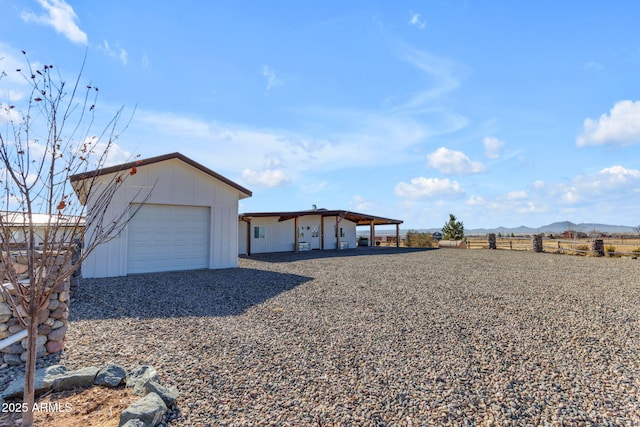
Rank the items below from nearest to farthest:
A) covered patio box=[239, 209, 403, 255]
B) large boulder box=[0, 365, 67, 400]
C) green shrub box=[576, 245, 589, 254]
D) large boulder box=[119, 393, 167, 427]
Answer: large boulder box=[119, 393, 167, 427] → large boulder box=[0, 365, 67, 400] → green shrub box=[576, 245, 589, 254] → covered patio box=[239, 209, 403, 255]

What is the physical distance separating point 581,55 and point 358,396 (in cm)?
1096

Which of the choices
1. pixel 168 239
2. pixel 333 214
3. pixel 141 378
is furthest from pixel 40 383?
pixel 333 214

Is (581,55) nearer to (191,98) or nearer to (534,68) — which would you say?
(534,68)

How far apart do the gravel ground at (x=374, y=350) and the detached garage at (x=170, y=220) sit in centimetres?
166

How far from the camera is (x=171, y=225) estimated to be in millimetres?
10328

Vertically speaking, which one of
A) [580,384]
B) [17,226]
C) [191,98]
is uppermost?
[191,98]

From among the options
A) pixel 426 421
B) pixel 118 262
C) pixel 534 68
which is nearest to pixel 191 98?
pixel 118 262

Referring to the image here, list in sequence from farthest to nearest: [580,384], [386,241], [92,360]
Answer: [386,241] < [92,360] < [580,384]

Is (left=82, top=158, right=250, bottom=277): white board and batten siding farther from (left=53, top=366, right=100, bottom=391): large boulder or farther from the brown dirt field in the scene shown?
the brown dirt field

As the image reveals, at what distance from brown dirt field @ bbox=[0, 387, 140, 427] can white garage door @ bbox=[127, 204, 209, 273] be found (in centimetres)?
763

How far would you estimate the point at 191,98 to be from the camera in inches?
292

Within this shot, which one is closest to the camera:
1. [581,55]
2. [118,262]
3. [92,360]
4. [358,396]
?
[358,396]

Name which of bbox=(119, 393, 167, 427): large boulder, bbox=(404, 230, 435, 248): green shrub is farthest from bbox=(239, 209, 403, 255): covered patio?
bbox=(119, 393, 167, 427): large boulder

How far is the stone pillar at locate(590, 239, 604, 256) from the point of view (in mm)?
16844
